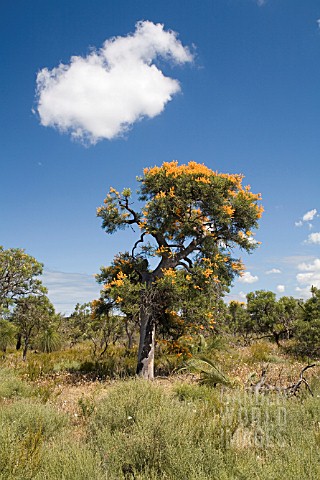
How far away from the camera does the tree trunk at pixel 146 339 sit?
468 inches

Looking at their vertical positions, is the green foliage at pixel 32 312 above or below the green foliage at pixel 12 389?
above

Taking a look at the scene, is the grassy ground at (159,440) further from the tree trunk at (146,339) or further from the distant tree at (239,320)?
the distant tree at (239,320)

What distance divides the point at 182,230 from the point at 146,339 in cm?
430

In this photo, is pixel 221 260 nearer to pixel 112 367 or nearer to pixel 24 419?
pixel 112 367

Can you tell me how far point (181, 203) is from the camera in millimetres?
11984

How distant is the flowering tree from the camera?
12.0 m

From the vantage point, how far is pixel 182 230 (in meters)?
12.5

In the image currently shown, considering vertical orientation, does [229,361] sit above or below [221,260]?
below

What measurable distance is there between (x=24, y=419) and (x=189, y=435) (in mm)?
2975

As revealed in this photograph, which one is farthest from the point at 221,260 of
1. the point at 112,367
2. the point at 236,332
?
the point at 236,332

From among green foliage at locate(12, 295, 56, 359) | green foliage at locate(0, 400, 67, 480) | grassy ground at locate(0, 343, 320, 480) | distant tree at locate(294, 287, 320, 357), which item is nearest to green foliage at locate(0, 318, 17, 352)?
green foliage at locate(12, 295, 56, 359)

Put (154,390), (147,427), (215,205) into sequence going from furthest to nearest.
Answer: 1. (215,205)
2. (154,390)
3. (147,427)

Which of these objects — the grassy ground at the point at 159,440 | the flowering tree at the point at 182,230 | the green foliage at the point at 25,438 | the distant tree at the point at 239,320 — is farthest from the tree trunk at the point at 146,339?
the distant tree at the point at 239,320

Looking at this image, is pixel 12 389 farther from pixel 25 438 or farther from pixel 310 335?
pixel 310 335
